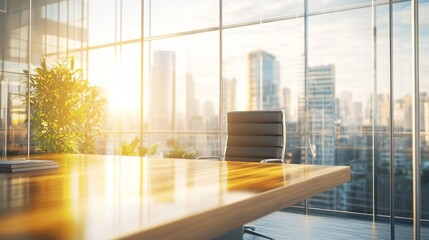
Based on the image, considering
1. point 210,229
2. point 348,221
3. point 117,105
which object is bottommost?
point 348,221

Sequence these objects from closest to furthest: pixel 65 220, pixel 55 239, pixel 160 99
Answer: pixel 55 239
pixel 65 220
pixel 160 99

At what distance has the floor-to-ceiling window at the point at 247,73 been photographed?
14.6 ft

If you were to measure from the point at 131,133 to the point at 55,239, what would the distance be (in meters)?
6.42

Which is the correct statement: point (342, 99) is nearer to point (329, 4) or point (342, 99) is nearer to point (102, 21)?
point (329, 4)

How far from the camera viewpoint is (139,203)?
0.84 m

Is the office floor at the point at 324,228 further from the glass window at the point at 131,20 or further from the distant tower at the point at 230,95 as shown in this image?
the glass window at the point at 131,20

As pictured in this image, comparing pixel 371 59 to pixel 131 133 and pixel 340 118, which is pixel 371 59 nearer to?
pixel 340 118

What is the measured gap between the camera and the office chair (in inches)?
133

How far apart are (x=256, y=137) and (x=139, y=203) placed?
8.86ft

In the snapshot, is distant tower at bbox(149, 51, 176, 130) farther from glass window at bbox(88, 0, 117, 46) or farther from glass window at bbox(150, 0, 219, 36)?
glass window at bbox(88, 0, 117, 46)

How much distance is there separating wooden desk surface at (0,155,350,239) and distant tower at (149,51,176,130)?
5.17m

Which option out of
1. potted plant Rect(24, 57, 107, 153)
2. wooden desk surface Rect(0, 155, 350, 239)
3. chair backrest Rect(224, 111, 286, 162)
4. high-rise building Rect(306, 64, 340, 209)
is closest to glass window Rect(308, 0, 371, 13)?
high-rise building Rect(306, 64, 340, 209)

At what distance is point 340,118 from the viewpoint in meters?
4.79

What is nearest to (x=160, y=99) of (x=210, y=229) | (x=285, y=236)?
(x=285, y=236)
